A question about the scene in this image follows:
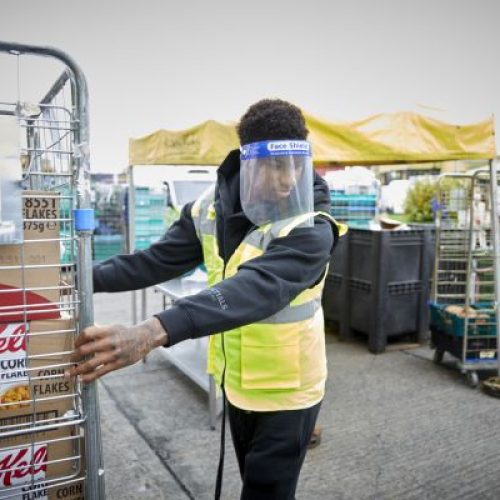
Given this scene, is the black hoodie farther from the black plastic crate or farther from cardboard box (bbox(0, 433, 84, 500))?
the black plastic crate

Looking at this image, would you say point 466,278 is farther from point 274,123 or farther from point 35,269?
point 35,269

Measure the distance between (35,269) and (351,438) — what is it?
2.81 meters

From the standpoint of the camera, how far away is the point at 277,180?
5.47 feet

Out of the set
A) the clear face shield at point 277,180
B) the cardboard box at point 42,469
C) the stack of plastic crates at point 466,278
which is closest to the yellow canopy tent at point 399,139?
the stack of plastic crates at point 466,278

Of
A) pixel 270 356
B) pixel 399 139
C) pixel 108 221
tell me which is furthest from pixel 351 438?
pixel 108 221

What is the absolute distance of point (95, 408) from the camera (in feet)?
4.00

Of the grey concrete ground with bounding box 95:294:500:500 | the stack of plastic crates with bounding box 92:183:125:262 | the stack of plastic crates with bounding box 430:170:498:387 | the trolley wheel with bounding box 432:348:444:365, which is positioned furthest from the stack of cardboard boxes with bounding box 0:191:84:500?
the stack of plastic crates with bounding box 92:183:125:262

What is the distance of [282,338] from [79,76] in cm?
108

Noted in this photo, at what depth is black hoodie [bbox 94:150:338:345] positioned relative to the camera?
1263mm

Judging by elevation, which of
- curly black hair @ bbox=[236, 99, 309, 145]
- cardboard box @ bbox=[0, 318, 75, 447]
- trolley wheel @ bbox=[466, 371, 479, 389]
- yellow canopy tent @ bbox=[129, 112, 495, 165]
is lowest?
trolley wheel @ bbox=[466, 371, 479, 389]

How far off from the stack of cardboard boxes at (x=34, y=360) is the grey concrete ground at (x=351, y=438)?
66.6 inches

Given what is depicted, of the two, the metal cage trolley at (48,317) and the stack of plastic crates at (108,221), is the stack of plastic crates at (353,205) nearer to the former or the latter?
the metal cage trolley at (48,317)

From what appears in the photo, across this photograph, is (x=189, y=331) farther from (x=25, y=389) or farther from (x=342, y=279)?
(x=342, y=279)

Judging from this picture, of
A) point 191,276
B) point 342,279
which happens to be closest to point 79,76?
point 191,276
